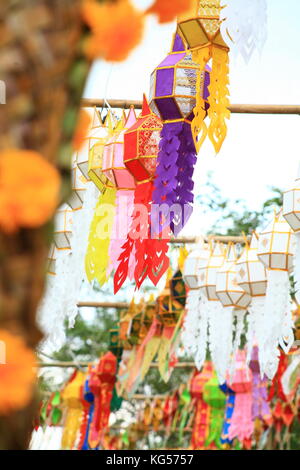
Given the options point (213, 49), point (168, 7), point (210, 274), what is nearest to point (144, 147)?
point (213, 49)

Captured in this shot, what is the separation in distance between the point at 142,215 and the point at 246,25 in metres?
1.15

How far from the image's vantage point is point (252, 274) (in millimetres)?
5383

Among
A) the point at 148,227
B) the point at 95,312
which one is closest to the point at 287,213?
the point at 148,227

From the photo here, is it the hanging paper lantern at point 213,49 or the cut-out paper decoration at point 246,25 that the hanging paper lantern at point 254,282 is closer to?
the hanging paper lantern at point 213,49

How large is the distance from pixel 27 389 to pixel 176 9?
1.30 ft

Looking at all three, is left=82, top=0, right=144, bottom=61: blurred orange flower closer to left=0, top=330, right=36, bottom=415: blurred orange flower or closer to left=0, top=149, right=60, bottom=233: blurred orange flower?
left=0, top=149, right=60, bottom=233: blurred orange flower

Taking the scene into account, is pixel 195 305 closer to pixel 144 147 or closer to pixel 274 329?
pixel 274 329

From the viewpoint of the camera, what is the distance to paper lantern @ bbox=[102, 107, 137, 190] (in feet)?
13.9

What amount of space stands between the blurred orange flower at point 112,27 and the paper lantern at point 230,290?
498cm

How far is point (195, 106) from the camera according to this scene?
3.64 metres

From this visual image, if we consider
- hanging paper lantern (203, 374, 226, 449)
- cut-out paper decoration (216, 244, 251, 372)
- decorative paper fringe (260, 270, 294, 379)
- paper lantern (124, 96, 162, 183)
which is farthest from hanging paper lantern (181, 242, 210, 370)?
hanging paper lantern (203, 374, 226, 449)

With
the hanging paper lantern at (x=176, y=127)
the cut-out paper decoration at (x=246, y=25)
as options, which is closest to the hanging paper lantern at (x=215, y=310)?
the hanging paper lantern at (x=176, y=127)

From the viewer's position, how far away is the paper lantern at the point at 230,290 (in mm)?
5746

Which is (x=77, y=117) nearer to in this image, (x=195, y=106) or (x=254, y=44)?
(x=254, y=44)
